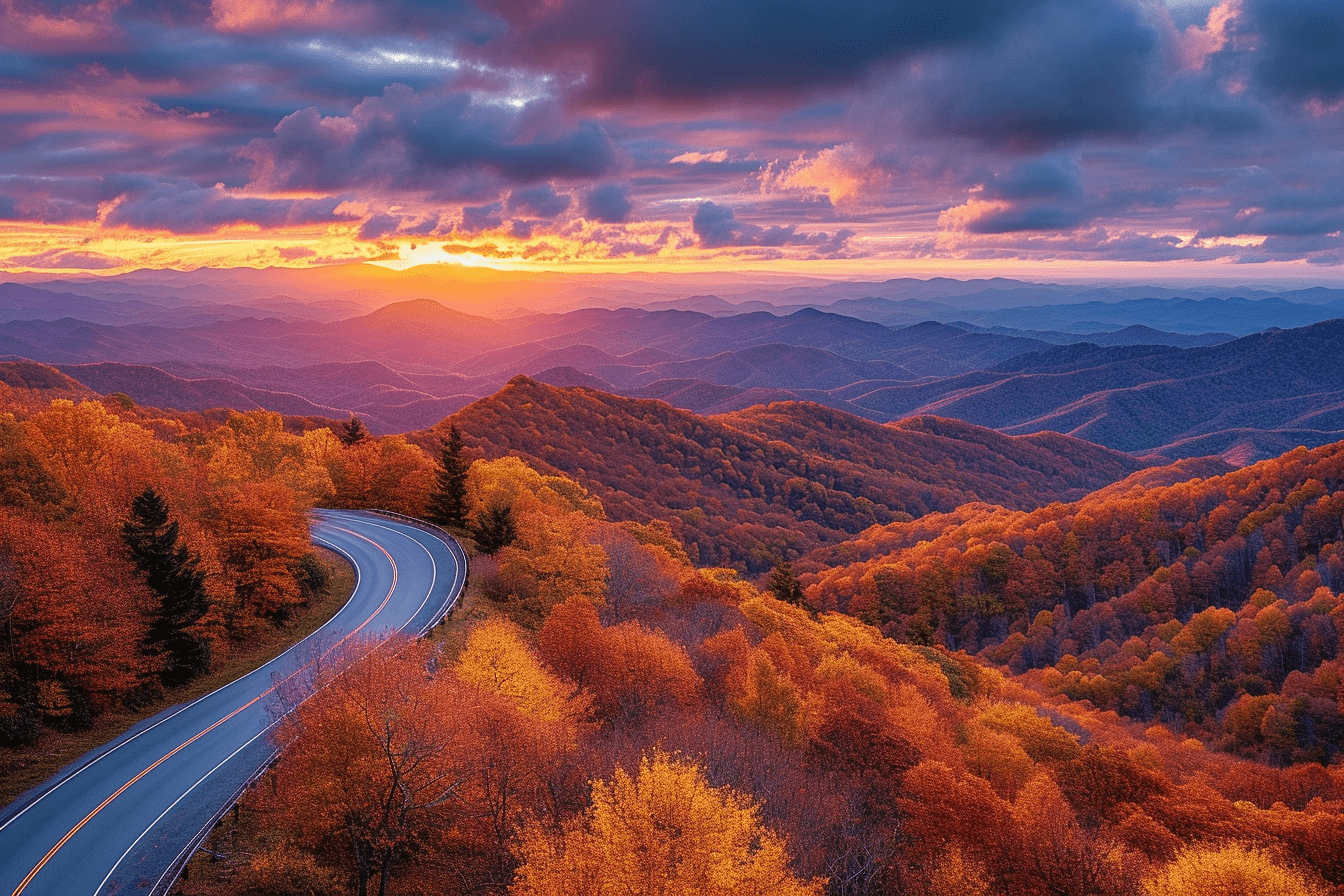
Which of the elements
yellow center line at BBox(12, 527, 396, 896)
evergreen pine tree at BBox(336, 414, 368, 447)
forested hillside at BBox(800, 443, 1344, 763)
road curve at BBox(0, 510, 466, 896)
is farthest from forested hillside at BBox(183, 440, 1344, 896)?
forested hillside at BBox(800, 443, 1344, 763)

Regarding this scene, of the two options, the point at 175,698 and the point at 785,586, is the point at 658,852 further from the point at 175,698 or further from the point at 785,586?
the point at 785,586

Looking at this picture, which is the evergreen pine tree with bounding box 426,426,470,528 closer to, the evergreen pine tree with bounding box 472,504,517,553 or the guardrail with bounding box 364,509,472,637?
the guardrail with bounding box 364,509,472,637

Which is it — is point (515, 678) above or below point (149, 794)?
above

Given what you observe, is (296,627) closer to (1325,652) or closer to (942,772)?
(942,772)

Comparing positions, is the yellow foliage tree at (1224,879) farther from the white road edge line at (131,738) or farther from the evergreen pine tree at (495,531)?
the evergreen pine tree at (495,531)

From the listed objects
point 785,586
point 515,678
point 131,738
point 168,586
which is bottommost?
point 785,586

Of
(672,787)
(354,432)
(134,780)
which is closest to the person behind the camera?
(672,787)

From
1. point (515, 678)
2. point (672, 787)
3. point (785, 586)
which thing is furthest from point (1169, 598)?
point (672, 787)
